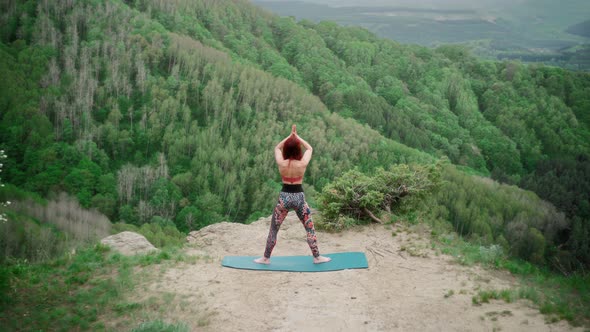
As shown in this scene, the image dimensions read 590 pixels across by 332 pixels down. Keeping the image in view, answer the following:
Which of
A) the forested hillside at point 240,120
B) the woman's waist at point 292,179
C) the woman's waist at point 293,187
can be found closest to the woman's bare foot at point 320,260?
the woman's waist at point 293,187

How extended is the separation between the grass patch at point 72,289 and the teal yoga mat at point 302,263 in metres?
1.53

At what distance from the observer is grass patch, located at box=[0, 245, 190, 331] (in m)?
8.04

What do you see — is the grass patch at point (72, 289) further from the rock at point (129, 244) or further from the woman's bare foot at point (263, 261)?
the woman's bare foot at point (263, 261)

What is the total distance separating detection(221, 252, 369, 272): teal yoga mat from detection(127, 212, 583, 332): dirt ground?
0.16 meters

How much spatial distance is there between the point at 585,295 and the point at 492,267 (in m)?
2.24

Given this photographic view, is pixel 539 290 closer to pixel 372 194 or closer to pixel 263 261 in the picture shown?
pixel 372 194

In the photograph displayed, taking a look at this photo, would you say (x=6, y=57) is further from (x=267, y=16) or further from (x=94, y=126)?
Result: (x=267, y=16)

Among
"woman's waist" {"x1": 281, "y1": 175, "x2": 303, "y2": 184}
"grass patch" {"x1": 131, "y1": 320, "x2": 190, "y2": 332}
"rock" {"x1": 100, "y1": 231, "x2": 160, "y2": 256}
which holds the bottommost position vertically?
"rock" {"x1": 100, "y1": 231, "x2": 160, "y2": 256}

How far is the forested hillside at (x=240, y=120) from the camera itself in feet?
259

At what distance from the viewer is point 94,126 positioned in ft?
307

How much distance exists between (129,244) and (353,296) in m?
7.11

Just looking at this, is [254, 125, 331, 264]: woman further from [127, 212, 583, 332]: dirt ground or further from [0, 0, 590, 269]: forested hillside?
[0, 0, 590, 269]: forested hillside

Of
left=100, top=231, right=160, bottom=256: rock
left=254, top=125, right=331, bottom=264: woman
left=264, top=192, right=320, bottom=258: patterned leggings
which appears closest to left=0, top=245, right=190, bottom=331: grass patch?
left=100, top=231, right=160, bottom=256: rock

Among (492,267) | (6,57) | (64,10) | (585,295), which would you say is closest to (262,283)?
(492,267)
